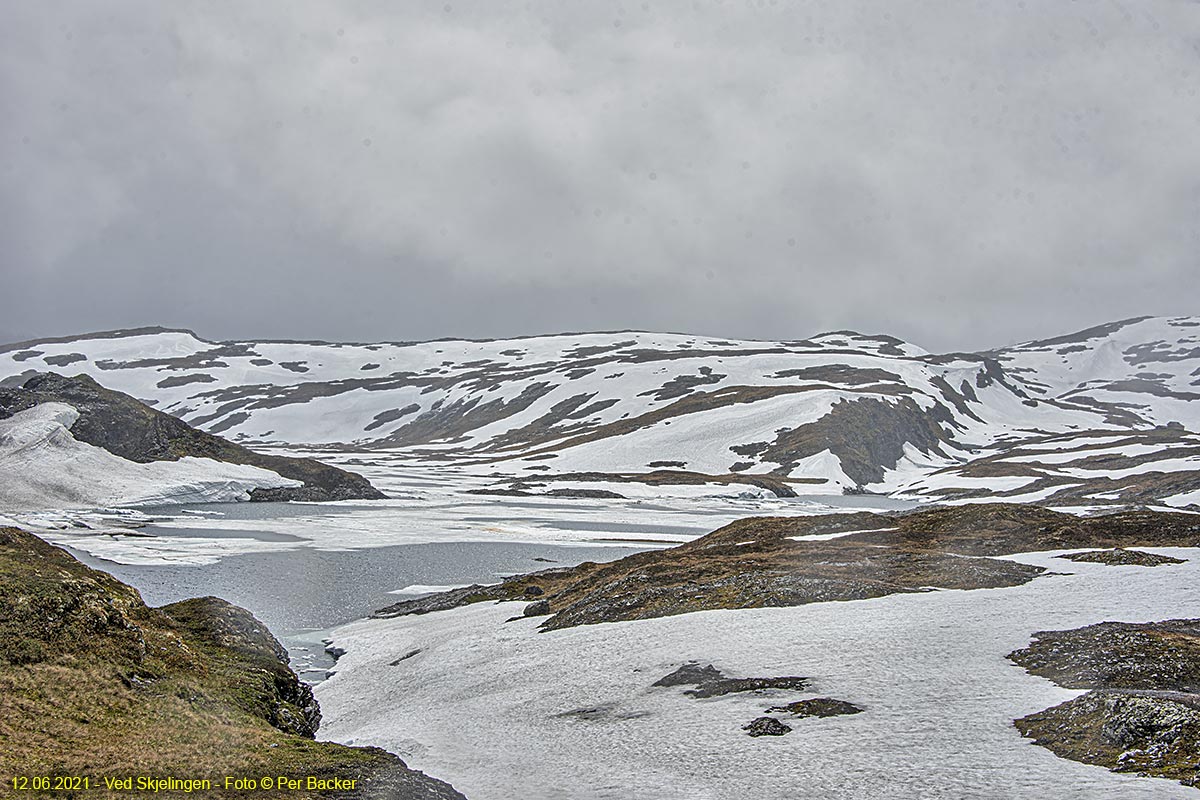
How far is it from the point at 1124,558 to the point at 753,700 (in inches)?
866

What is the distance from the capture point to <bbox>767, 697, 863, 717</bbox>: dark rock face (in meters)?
18.9

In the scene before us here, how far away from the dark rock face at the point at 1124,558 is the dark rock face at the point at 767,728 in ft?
73.4

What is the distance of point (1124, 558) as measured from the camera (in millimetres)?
33688

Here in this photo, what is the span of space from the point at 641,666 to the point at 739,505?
93.4m

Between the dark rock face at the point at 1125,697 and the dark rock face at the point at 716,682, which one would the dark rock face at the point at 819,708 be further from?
the dark rock face at the point at 1125,697

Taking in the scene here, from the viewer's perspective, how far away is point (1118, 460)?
133375mm

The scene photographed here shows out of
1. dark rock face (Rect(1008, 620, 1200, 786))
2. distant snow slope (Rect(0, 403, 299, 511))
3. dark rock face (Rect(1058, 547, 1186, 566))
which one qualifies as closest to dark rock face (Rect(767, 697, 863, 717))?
dark rock face (Rect(1008, 620, 1200, 786))

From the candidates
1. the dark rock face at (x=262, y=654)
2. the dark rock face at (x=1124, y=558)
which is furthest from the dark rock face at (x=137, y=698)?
the dark rock face at (x=1124, y=558)

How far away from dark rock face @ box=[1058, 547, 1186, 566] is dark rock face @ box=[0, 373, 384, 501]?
3481 inches

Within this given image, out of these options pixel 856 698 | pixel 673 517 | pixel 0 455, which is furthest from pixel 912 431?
pixel 856 698

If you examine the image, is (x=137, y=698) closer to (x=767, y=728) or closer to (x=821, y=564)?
(x=767, y=728)

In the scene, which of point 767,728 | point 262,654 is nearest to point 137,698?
point 262,654

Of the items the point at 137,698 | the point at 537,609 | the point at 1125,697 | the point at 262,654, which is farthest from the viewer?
the point at 537,609

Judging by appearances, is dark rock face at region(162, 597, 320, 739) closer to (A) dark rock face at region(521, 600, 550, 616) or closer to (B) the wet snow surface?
(B) the wet snow surface
